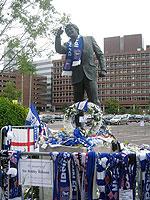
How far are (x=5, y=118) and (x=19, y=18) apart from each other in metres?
4.25

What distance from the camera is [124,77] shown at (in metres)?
111

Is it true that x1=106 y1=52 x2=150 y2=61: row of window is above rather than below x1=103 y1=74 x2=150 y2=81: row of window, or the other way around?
above

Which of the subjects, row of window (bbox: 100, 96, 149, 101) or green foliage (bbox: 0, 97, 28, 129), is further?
row of window (bbox: 100, 96, 149, 101)

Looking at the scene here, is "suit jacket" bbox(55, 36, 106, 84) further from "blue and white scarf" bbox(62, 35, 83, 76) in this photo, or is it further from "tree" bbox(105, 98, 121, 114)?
"tree" bbox(105, 98, 121, 114)

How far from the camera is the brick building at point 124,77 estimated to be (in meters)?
106

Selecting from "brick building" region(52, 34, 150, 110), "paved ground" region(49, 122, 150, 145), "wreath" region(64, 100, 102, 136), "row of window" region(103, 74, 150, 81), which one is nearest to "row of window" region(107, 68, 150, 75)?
"brick building" region(52, 34, 150, 110)

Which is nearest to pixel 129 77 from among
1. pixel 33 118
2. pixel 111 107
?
pixel 111 107

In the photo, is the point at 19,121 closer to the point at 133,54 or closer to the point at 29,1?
the point at 29,1

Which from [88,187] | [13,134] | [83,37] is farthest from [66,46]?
[88,187]

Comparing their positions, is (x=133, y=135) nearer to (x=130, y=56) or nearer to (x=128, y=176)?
(x=128, y=176)

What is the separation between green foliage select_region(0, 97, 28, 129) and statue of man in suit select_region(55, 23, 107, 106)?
12.6 ft

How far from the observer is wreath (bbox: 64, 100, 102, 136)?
8406 millimetres

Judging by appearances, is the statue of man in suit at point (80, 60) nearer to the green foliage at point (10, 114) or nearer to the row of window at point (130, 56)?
the green foliage at point (10, 114)

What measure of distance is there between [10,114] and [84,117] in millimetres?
4470
